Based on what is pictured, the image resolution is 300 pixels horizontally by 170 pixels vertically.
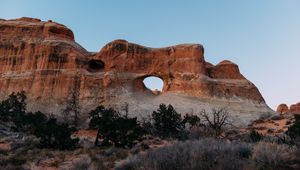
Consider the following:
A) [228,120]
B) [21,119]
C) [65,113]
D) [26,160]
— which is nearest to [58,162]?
[26,160]

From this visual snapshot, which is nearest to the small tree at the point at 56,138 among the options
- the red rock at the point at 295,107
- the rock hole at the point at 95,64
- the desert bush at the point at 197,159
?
the desert bush at the point at 197,159

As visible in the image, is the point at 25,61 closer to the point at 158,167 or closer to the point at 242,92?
the point at 242,92

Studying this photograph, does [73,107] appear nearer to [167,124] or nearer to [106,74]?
[106,74]

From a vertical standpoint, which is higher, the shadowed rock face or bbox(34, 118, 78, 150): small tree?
the shadowed rock face

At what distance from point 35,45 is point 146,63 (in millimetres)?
18524

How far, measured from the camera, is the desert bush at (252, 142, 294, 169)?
685 cm

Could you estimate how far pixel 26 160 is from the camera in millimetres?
12195

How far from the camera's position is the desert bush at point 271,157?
685 cm

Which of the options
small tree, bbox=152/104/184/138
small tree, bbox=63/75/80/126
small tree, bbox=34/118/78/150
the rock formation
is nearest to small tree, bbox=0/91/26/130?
small tree, bbox=63/75/80/126

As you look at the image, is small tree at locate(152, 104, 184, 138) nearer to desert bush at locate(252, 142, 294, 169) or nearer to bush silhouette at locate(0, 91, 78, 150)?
bush silhouette at locate(0, 91, 78, 150)

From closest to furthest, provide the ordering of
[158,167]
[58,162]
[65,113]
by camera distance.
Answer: [158,167]
[58,162]
[65,113]

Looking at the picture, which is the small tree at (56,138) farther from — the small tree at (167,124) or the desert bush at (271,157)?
the small tree at (167,124)

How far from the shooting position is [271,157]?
6.98 m

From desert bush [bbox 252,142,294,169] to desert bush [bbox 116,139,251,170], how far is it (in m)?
0.31
